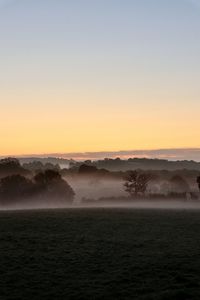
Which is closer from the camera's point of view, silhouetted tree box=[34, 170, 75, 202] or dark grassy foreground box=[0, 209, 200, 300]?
dark grassy foreground box=[0, 209, 200, 300]

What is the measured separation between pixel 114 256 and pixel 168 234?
10354 millimetres

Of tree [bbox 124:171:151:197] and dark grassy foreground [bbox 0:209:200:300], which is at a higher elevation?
tree [bbox 124:171:151:197]

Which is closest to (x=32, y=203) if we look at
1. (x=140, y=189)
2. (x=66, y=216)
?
(x=140, y=189)

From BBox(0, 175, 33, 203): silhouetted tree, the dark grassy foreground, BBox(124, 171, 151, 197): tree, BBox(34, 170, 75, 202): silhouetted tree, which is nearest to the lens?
the dark grassy foreground

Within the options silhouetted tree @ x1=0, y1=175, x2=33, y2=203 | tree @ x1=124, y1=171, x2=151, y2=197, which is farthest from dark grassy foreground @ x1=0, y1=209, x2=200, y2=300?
tree @ x1=124, y1=171, x2=151, y2=197

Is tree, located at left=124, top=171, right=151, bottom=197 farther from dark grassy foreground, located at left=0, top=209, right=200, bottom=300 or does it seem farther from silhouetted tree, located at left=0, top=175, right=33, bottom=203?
dark grassy foreground, located at left=0, top=209, right=200, bottom=300

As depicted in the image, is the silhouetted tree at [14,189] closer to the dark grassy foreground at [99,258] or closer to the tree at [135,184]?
the tree at [135,184]

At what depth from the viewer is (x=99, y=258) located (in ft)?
104

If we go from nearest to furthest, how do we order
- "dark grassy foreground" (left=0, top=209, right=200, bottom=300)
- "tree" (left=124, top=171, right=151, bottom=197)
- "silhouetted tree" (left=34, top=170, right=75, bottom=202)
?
"dark grassy foreground" (left=0, top=209, right=200, bottom=300)
"silhouetted tree" (left=34, top=170, right=75, bottom=202)
"tree" (left=124, top=171, right=151, bottom=197)

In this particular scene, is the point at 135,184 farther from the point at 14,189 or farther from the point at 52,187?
the point at 14,189

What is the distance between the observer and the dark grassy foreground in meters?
24.7

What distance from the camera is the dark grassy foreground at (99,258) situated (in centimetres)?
2470

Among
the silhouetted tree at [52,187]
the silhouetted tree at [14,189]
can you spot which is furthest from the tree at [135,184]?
the silhouetted tree at [14,189]

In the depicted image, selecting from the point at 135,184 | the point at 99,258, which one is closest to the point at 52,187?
the point at 135,184
